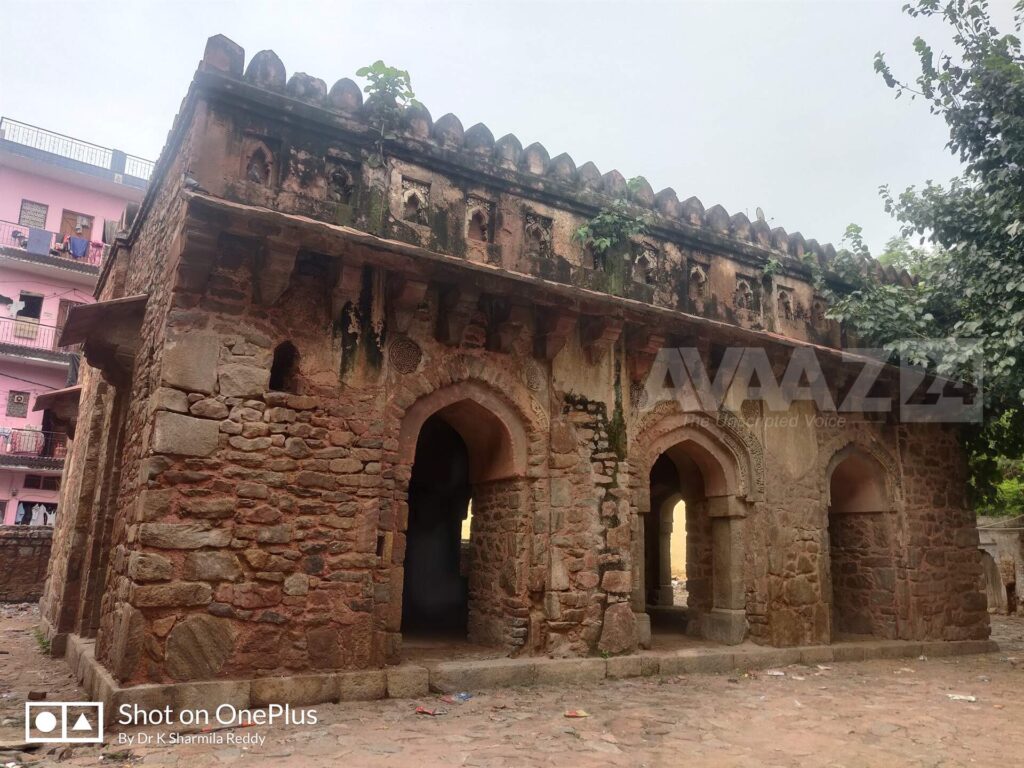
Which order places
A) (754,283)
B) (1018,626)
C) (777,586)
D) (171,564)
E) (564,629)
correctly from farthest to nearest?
(1018,626) < (754,283) < (777,586) < (564,629) < (171,564)

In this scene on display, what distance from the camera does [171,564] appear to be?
5359mm

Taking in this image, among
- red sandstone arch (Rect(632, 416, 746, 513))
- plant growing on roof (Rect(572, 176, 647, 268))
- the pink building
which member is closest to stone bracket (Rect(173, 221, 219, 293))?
plant growing on roof (Rect(572, 176, 647, 268))

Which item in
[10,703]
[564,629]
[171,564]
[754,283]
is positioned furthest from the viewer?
[754,283]

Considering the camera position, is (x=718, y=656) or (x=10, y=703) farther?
(x=718, y=656)

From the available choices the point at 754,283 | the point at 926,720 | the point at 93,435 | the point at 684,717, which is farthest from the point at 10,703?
the point at 754,283

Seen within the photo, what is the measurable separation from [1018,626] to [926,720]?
1036 cm

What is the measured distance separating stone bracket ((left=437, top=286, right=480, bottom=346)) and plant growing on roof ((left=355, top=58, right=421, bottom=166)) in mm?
1480

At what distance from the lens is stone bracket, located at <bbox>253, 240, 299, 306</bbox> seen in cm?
588

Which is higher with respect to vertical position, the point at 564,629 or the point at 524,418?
the point at 524,418

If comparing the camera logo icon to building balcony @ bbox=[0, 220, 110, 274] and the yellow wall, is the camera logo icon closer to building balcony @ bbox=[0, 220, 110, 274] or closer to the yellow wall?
the yellow wall

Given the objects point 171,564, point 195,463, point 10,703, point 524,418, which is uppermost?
point 524,418

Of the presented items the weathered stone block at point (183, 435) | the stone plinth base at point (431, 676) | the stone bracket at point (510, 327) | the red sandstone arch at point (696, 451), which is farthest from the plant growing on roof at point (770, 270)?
the weathered stone block at point (183, 435)

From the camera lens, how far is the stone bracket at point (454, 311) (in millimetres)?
6836

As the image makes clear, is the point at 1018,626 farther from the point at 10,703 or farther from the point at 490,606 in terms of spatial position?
the point at 10,703
